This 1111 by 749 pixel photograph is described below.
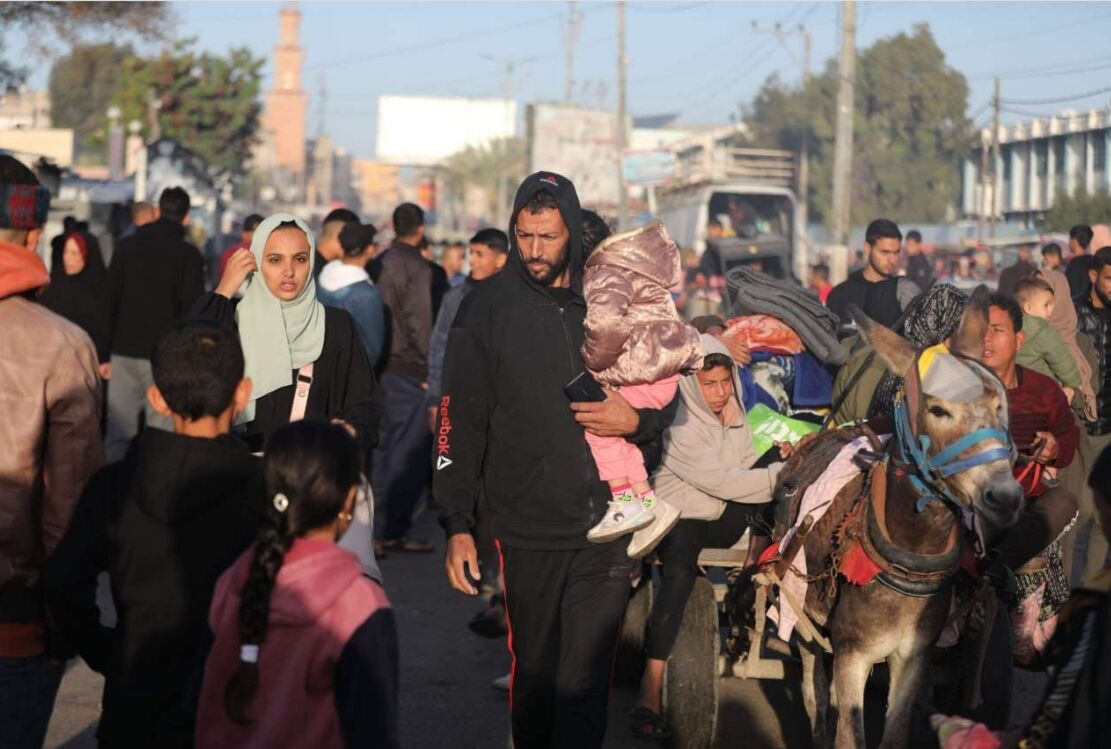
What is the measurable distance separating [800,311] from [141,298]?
5588 mm

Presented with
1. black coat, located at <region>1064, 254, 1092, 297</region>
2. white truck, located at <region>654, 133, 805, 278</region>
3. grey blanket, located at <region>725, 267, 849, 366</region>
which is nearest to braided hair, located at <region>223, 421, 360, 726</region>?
grey blanket, located at <region>725, 267, 849, 366</region>

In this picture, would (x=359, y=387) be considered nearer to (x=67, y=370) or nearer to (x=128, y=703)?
(x=67, y=370)

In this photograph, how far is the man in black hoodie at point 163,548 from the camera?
3891 millimetres

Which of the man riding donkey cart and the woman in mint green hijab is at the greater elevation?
the woman in mint green hijab

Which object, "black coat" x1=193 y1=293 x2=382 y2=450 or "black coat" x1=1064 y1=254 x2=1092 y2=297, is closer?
"black coat" x1=193 y1=293 x2=382 y2=450

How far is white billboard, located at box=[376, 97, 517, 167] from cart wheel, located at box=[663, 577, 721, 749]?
120m

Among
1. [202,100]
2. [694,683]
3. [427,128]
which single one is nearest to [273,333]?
[694,683]

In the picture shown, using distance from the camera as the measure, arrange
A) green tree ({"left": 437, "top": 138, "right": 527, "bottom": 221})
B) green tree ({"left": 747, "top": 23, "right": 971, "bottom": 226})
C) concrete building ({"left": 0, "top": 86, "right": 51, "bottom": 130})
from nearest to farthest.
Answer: concrete building ({"left": 0, "top": 86, "right": 51, "bottom": 130}), green tree ({"left": 747, "top": 23, "right": 971, "bottom": 226}), green tree ({"left": 437, "top": 138, "right": 527, "bottom": 221})

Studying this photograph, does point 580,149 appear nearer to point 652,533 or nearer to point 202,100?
point 202,100

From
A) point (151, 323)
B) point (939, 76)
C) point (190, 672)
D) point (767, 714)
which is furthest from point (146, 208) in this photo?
point (939, 76)

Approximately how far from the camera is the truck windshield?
120ft

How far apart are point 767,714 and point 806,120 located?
80.4 meters

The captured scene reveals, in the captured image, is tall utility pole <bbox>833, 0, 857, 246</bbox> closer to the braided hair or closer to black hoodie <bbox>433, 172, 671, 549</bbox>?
black hoodie <bbox>433, 172, 671, 549</bbox>

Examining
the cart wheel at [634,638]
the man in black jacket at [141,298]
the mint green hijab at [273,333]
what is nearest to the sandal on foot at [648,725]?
the cart wheel at [634,638]
